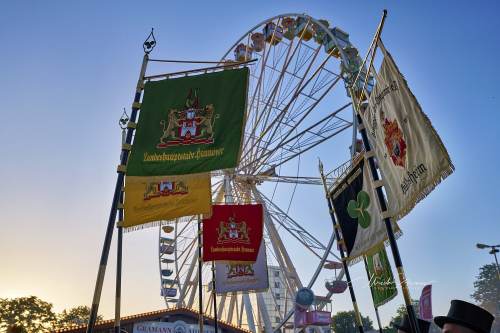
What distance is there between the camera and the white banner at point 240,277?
13539mm

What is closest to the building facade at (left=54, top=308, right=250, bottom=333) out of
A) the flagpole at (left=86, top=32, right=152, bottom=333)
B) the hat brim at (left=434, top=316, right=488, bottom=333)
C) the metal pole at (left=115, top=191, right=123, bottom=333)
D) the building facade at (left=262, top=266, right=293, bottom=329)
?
the building facade at (left=262, top=266, right=293, bottom=329)

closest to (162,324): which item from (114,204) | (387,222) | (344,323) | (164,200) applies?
(164,200)

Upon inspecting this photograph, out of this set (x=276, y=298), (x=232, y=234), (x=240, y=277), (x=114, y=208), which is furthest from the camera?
(x=276, y=298)

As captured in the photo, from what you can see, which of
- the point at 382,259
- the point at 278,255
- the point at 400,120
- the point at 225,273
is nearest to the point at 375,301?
the point at 382,259

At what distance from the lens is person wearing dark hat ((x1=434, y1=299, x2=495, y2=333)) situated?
300 centimetres

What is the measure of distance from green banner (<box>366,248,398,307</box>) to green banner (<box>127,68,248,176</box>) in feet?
10.7

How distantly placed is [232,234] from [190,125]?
13.5 ft

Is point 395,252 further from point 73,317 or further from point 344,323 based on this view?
point 344,323

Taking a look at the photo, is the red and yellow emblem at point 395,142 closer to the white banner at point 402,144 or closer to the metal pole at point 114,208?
the white banner at point 402,144

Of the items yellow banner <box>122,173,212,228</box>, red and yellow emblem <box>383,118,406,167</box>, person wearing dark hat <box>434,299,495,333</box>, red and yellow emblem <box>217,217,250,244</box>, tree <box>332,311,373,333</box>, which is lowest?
person wearing dark hat <box>434,299,495,333</box>

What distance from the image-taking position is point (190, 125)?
6.61 metres

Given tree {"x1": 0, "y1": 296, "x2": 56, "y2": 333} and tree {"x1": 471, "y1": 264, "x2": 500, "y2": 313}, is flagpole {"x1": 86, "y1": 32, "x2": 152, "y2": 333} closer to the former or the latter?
tree {"x1": 0, "y1": 296, "x2": 56, "y2": 333}

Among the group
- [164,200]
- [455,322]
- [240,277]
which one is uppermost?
[240,277]

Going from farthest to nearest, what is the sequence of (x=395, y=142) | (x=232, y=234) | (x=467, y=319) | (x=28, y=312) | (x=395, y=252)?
(x=28, y=312) < (x=232, y=234) < (x=395, y=142) < (x=395, y=252) < (x=467, y=319)
